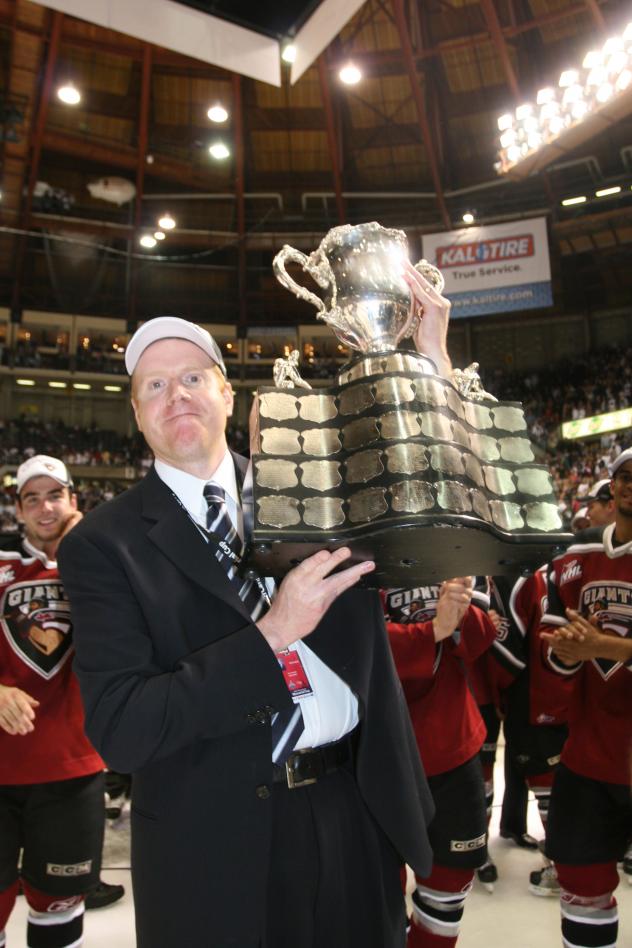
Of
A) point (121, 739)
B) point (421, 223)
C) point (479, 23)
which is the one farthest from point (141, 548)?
point (421, 223)

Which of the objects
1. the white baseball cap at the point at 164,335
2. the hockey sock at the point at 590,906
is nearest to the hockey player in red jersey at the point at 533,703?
the hockey sock at the point at 590,906

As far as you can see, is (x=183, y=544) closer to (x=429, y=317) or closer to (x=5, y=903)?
(x=429, y=317)

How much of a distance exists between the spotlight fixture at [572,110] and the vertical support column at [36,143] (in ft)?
33.0

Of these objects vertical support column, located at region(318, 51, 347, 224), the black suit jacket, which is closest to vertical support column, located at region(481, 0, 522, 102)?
vertical support column, located at region(318, 51, 347, 224)

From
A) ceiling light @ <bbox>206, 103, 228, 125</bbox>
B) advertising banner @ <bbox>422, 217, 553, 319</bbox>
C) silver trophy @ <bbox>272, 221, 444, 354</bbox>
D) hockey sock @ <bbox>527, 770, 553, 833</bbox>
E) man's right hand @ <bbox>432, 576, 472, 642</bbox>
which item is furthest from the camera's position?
ceiling light @ <bbox>206, 103, 228, 125</bbox>

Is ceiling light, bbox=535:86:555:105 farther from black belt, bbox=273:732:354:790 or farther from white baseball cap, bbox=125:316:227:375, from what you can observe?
black belt, bbox=273:732:354:790

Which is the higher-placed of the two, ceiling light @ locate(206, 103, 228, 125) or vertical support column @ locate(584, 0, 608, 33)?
ceiling light @ locate(206, 103, 228, 125)

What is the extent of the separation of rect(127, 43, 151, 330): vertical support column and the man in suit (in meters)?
18.3

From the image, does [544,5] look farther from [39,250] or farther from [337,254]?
[337,254]

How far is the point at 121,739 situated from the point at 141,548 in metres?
0.38

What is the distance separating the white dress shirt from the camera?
1.56 metres

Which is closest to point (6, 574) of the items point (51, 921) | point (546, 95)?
point (51, 921)

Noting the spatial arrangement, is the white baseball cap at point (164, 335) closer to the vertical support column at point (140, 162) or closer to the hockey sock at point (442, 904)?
the hockey sock at point (442, 904)

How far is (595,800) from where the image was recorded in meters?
2.59
